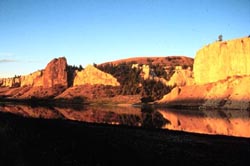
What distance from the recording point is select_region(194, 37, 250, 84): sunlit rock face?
118 meters

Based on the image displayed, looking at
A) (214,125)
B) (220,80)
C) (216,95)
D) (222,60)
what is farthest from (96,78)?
(214,125)

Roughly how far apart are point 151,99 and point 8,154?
129 meters

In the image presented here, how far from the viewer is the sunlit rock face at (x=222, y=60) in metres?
118

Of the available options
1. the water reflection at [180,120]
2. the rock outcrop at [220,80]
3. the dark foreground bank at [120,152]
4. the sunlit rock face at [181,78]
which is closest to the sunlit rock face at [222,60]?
the rock outcrop at [220,80]

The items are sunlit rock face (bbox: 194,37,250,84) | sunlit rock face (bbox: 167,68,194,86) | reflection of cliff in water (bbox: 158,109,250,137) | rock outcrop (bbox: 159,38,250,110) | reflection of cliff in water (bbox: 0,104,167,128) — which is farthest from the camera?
sunlit rock face (bbox: 167,68,194,86)

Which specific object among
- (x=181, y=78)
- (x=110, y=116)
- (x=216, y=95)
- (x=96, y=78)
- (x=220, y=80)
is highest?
(x=96, y=78)

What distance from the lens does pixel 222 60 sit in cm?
12581

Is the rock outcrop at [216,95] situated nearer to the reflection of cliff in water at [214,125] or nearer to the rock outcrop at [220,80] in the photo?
the rock outcrop at [220,80]

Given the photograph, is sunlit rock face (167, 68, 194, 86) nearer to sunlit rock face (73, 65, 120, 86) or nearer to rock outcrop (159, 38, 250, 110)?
rock outcrop (159, 38, 250, 110)

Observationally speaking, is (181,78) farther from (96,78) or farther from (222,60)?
(96,78)

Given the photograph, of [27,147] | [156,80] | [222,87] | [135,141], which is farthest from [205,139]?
[156,80]

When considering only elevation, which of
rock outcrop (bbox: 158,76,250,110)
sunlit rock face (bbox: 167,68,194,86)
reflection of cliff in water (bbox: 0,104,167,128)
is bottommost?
reflection of cliff in water (bbox: 0,104,167,128)

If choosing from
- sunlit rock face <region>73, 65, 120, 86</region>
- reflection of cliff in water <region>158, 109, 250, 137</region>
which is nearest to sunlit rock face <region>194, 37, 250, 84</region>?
reflection of cliff in water <region>158, 109, 250, 137</region>

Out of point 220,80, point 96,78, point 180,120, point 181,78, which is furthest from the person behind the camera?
point 96,78
